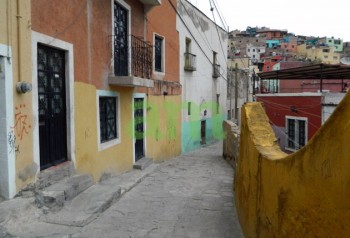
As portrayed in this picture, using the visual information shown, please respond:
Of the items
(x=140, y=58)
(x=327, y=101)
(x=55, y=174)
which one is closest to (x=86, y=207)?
(x=55, y=174)

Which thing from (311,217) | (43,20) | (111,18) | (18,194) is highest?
(111,18)

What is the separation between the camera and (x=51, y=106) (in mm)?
6336

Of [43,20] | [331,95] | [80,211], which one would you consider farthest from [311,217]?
Result: [331,95]

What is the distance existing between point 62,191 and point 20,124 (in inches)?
51.6

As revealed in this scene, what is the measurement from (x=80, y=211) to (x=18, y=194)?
3.20 feet

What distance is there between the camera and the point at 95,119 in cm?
775

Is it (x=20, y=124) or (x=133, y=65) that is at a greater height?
(x=133, y=65)

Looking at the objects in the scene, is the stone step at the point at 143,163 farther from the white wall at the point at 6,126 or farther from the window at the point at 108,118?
the white wall at the point at 6,126

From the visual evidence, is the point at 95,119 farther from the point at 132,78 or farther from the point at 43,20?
the point at 43,20

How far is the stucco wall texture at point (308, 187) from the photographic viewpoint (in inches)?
90.0

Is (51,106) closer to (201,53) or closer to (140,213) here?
(140,213)

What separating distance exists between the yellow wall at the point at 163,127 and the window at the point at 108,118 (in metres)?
2.63

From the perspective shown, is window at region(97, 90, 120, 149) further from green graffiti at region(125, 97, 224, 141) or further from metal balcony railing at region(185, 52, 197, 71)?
metal balcony railing at region(185, 52, 197, 71)

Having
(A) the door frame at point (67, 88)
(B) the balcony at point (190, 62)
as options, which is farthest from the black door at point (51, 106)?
(B) the balcony at point (190, 62)
